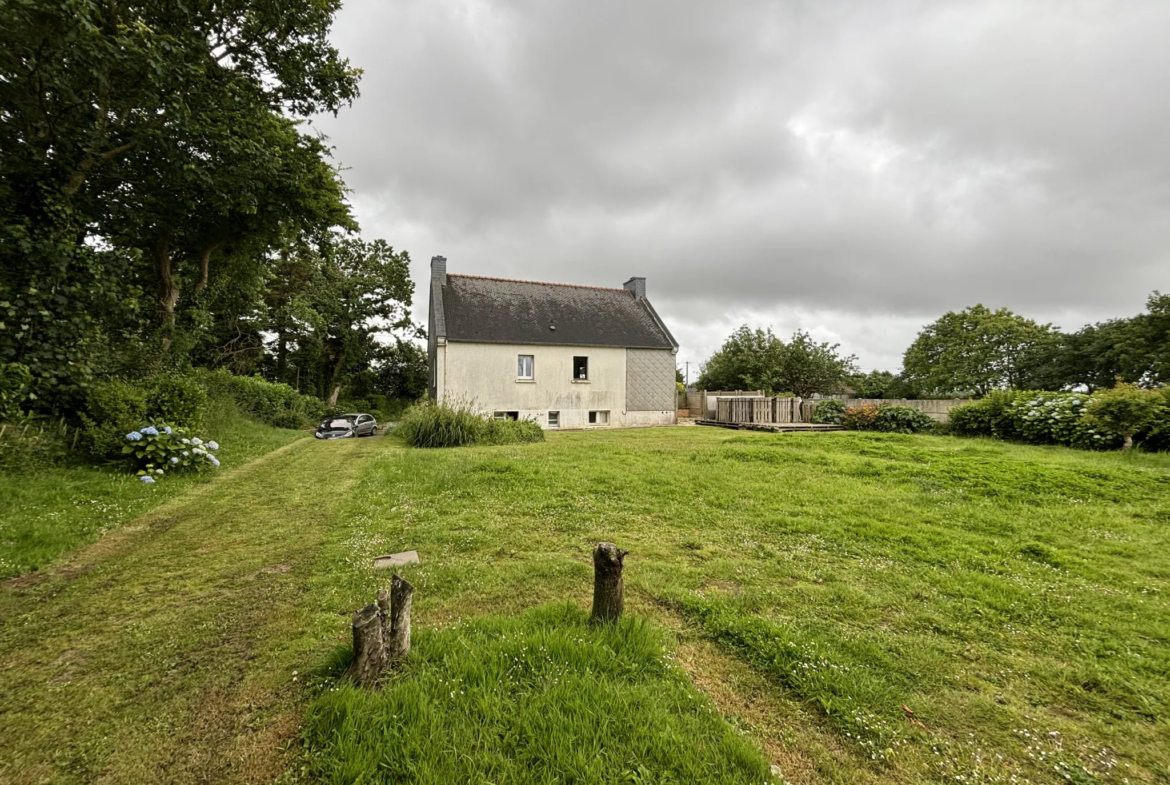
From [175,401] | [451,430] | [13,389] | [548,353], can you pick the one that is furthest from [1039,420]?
[13,389]

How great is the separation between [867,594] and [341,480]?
8.24 meters

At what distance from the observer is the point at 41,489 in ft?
20.1

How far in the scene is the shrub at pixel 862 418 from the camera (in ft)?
61.8

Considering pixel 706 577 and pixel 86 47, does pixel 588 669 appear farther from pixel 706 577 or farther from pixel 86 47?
pixel 86 47

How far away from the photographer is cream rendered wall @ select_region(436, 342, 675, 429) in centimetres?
2009

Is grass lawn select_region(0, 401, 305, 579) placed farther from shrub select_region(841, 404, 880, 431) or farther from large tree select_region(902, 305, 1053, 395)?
large tree select_region(902, 305, 1053, 395)

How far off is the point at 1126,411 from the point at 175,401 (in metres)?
21.7

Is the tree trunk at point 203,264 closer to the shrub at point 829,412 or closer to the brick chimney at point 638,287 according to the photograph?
the brick chimney at point 638,287

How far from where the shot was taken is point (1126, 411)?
11.0 meters

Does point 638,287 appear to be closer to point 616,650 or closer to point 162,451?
point 162,451

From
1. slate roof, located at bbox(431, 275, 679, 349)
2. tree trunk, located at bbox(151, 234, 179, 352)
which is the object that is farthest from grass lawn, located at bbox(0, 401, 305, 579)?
slate roof, located at bbox(431, 275, 679, 349)

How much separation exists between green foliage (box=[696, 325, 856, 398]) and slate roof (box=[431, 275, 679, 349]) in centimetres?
817

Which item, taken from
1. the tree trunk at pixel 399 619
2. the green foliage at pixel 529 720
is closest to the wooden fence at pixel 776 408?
the green foliage at pixel 529 720

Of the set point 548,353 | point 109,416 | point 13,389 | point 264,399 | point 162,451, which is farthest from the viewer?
point 548,353
